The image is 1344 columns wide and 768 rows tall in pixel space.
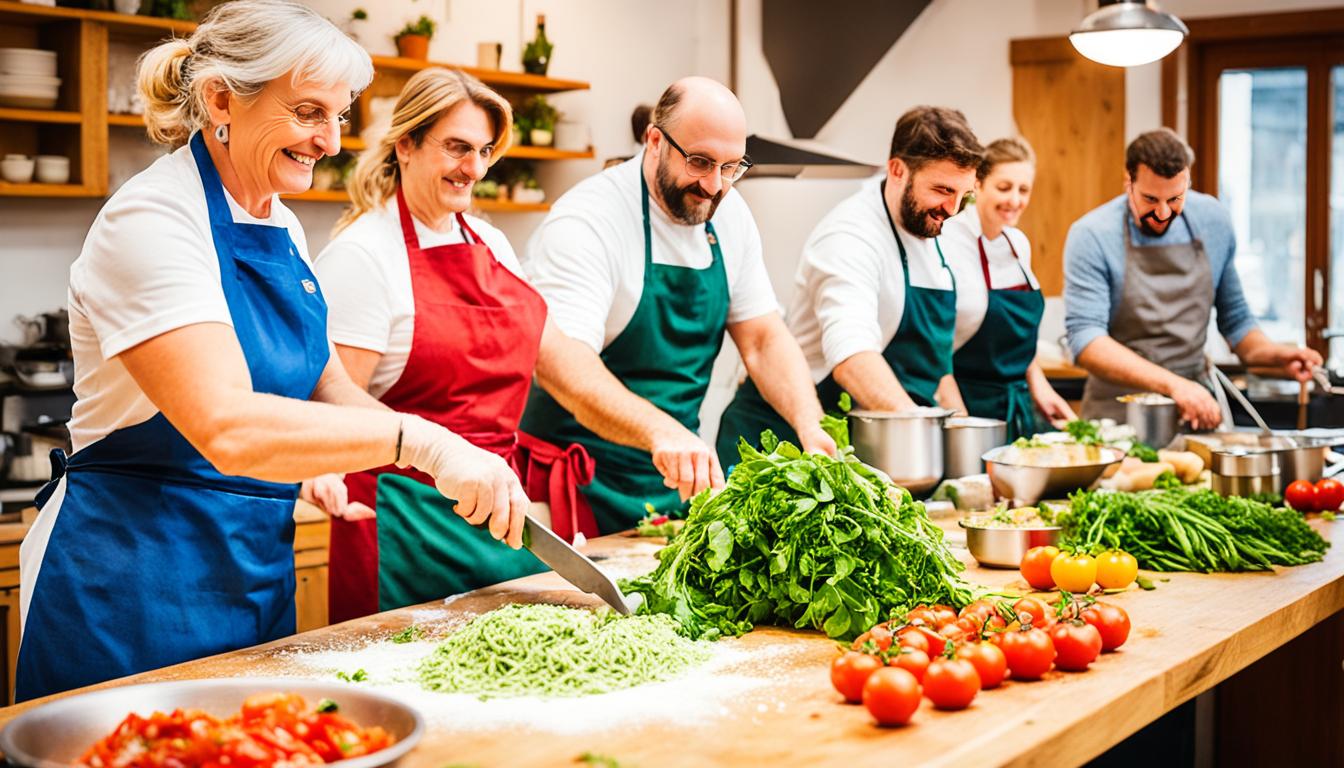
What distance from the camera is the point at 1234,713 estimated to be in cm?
343

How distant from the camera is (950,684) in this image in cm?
168

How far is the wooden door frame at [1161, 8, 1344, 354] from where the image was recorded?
22.9 feet

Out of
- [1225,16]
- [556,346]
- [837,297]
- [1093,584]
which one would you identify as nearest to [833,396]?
[837,297]

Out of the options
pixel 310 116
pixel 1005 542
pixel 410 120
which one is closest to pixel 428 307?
pixel 410 120

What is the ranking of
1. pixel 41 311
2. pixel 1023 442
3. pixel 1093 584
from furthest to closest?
pixel 41 311, pixel 1023 442, pixel 1093 584

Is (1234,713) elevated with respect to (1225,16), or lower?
lower

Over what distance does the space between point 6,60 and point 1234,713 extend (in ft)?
13.9

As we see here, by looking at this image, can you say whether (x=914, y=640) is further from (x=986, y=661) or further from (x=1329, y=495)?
(x=1329, y=495)

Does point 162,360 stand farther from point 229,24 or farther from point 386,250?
point 386,250

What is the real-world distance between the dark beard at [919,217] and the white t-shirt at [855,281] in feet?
0.17

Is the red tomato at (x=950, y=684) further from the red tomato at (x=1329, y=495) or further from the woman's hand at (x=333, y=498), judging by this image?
the red tomato at (x=1329, y=495)

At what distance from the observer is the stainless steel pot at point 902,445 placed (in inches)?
115

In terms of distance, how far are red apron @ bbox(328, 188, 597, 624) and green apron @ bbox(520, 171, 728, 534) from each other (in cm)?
14

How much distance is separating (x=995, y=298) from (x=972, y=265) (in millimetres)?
124
